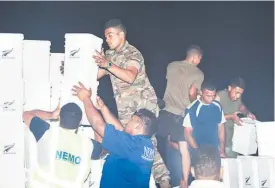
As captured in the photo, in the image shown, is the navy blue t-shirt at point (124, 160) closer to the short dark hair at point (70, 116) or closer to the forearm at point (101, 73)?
the short dark hair at point (70, 116)

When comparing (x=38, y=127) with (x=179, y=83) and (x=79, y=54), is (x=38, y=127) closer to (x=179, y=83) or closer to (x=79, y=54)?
(x=79, y=54)

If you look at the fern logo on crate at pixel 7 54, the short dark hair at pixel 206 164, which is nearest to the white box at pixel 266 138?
the short dark hair at pixel 206 164

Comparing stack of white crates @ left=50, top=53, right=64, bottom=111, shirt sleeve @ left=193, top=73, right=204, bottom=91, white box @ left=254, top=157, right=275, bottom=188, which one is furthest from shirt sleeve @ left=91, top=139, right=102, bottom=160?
white box @ left=254, top=157, right=275, bottom=188

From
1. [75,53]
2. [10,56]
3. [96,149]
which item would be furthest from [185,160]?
[10,56]

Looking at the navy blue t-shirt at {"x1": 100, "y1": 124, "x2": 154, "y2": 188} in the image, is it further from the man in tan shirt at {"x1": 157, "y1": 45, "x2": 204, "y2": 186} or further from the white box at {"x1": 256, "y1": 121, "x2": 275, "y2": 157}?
the white box at {"x1": 256, "y1": 121, "x2": 275, "y2": 157}

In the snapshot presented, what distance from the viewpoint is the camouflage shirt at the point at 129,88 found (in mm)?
3121

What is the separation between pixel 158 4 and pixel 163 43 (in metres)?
0.34

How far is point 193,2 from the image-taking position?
3445mm

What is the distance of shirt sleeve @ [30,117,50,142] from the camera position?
2775 mm

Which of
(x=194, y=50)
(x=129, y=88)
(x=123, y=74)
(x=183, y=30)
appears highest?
(x=183, y=30)

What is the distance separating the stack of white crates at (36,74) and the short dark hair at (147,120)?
0.70 m

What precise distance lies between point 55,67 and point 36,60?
156mm

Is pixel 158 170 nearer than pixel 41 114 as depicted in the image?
No

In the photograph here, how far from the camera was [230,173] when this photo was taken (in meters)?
3.12
